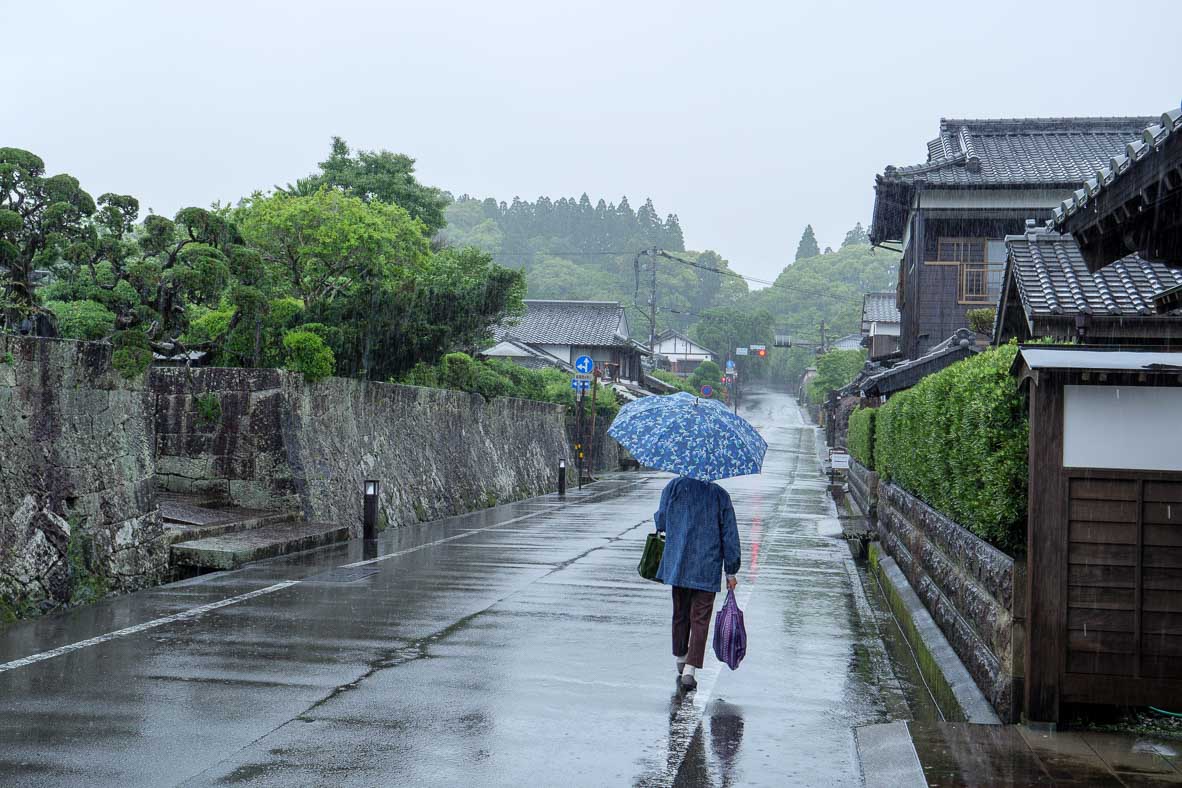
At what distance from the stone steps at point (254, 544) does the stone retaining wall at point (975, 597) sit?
7.85 metres

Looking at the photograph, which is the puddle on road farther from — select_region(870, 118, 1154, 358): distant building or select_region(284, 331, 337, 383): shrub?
select_region(870, 118, 1154, 358): distant building


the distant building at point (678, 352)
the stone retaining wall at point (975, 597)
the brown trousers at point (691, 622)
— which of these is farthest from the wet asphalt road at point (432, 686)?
the distant building at point (678, 352)

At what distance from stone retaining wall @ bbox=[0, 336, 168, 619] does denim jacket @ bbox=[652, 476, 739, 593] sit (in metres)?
5.85

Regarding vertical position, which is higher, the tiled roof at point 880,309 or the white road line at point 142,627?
the tiled roof at point 880,309

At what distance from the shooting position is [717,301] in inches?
5281

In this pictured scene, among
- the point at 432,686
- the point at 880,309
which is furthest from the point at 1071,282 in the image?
the point at 880,309

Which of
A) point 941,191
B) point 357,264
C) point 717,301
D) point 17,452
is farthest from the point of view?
point 717,301

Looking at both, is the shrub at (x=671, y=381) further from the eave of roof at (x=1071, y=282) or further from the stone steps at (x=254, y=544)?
the eave of roof at (x=1071, y=282)

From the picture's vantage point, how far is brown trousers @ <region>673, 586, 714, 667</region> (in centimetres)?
767

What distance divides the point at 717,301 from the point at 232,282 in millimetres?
119349

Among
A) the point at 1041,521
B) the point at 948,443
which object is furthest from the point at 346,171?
the point at 1041,521

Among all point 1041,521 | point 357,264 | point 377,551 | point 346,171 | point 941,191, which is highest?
point 346,171

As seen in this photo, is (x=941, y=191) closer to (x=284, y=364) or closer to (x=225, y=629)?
(x=284, y=364)

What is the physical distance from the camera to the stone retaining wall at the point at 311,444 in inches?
672
